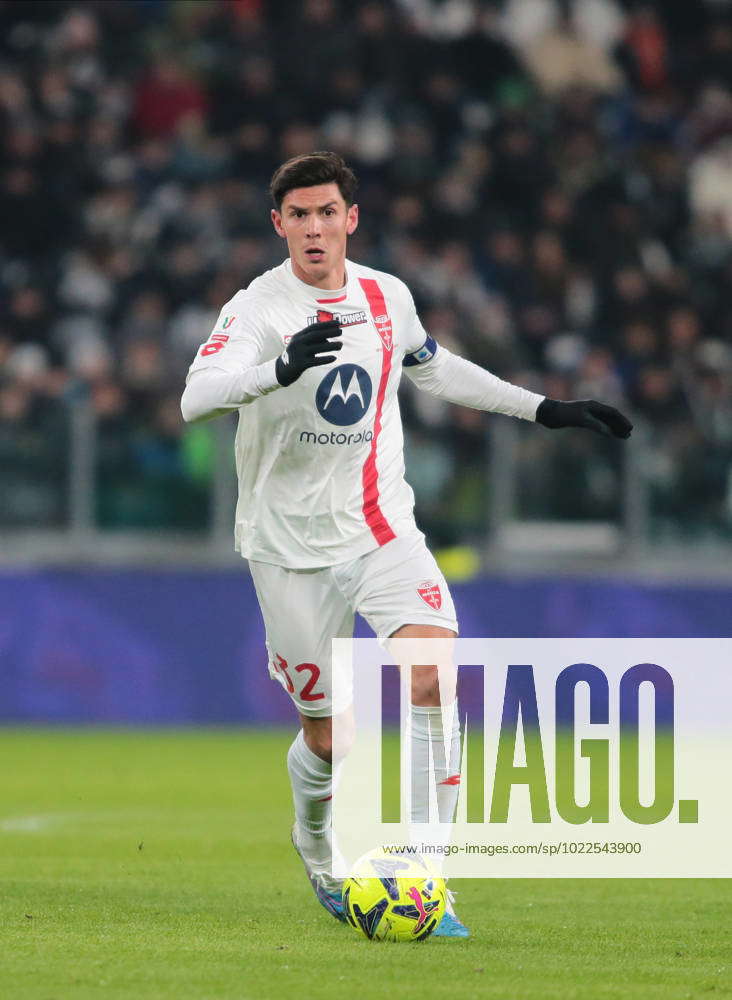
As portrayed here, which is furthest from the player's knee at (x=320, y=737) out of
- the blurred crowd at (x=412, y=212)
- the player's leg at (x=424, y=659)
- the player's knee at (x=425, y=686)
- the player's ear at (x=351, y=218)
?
the blurred crowd at (x=412, y=212)

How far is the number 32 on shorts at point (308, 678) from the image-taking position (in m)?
6.66

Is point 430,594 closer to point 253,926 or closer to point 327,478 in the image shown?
point 327,478

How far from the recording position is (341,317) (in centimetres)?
660

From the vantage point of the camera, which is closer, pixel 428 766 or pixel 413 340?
pixel 428 766

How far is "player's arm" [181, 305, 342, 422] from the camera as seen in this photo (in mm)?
5805

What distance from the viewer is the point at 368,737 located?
47.0 feet

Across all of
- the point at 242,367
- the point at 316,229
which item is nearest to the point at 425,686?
the point at 242,367

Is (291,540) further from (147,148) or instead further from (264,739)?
(147,148)

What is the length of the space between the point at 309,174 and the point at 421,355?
83cm

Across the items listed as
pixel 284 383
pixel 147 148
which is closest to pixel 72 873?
pixel 284 383

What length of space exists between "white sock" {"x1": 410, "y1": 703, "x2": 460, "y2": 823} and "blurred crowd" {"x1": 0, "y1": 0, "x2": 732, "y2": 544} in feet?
23.8

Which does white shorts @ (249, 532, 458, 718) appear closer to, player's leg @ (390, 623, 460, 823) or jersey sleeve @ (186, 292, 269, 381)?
player's leg @ (390, 623, 460, 823)

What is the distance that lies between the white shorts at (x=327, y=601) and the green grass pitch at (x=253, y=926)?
0.85 meters

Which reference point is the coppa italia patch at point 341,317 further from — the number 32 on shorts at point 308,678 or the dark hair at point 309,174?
the number 32 on shorts at point 308,678
